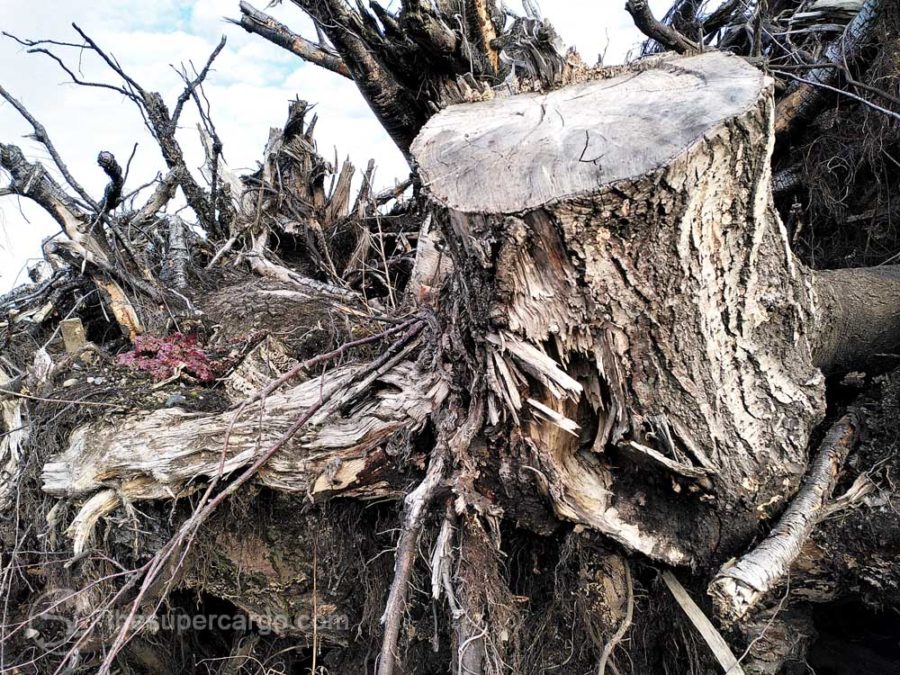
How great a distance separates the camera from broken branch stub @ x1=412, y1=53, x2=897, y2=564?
1210 mm

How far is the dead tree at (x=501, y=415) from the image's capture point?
4.26 ft

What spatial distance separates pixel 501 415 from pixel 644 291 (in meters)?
0.49

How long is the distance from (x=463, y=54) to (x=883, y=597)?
257 cm

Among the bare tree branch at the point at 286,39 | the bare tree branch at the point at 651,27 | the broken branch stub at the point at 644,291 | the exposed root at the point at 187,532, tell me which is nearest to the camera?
the broken branch stub at the point at 644,291

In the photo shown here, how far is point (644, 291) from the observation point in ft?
4.35

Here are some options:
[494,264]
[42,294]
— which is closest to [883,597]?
[494,264]

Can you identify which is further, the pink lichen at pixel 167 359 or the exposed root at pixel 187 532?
the pink lichen at pixel 167 359

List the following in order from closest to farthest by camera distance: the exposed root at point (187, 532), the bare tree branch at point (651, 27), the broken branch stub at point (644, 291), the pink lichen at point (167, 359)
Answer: the broken branch stub at point (644, 291)
the exposed root at point (187, 532)
the pink lichen at point (167, 359)
the bare tree branch at point (651, 27)

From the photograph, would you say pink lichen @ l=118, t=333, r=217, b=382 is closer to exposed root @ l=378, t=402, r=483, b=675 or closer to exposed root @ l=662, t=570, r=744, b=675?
exposed root @ l=378, t=402, r=483, b=675

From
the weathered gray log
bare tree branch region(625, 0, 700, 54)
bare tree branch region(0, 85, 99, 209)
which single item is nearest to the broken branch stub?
the weathered gray log

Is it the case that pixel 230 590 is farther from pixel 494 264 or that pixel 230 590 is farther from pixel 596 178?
pixel 596 178

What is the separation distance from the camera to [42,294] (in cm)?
298

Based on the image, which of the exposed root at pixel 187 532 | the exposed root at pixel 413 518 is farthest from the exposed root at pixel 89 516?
the exposed root at pixel 413 518

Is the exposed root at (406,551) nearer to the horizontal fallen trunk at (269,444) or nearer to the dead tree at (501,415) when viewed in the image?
the dead tree at (501,415)
